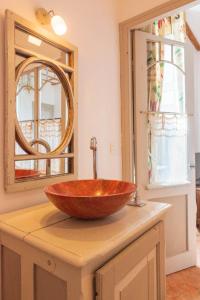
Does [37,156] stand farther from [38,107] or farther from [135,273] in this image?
[135,273]

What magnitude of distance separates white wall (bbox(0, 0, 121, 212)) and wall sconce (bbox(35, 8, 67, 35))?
4cm

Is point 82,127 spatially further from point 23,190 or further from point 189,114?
point 189,114

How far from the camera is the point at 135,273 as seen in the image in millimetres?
862

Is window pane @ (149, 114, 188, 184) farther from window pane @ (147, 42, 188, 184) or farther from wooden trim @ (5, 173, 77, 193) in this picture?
wooden trim @ (5, 173, 77, 193)

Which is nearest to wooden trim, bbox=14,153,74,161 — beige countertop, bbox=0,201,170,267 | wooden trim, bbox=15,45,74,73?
beige countertop, bbox=0,201,170,267

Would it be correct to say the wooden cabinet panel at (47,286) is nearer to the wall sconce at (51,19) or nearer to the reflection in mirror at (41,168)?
the reflection in mirror at (41,168)

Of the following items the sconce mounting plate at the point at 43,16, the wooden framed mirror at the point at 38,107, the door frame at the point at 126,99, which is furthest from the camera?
the door frame at the point at 126,99

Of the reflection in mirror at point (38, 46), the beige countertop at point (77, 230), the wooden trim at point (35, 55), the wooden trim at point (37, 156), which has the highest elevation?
the reflection in mirror at point (38, 46)

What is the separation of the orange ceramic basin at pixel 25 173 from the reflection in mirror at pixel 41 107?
0.33 feet

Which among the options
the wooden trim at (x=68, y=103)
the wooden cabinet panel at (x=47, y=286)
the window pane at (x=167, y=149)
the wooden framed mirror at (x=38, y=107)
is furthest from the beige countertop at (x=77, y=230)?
the window pane at (x=167, y=149)

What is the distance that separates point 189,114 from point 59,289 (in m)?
1.85

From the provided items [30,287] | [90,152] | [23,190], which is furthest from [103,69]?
[30,287]

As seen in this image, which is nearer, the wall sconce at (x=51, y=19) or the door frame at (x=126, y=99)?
the wall sconce at (x=51, y=19)

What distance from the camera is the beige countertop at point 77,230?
2.19ft
